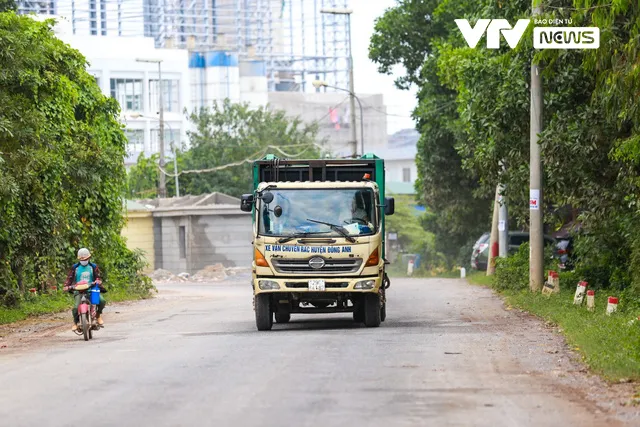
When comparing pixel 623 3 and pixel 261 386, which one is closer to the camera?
pixel 261 386

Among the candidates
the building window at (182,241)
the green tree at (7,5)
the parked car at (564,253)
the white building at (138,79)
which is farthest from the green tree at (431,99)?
the white building at (138,79)

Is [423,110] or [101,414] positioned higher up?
[423,110]

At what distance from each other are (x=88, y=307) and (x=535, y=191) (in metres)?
12.0

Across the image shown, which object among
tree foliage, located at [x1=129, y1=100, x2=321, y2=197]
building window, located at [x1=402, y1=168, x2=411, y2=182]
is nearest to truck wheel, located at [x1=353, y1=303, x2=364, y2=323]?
tree foliage, located at [x1=129, y1=100, x2=321, y2=197]

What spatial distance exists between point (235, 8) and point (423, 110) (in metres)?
109

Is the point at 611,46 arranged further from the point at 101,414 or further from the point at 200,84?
the point at 200,84

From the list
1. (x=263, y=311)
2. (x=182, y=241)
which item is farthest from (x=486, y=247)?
(x=263, y=311)

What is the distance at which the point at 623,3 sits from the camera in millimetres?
15898

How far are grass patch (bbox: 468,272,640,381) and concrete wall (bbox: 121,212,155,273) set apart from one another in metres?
39.3

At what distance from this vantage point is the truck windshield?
19.6 m

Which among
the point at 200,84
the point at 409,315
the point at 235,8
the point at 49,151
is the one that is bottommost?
the point at 409,315

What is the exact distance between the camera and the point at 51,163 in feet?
83.2

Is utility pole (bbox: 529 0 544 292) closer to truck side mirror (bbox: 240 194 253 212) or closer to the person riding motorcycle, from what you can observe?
truck side mirror (bbox: 240 194 253 212)

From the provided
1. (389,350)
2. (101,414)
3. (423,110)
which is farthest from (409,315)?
(423,110)
